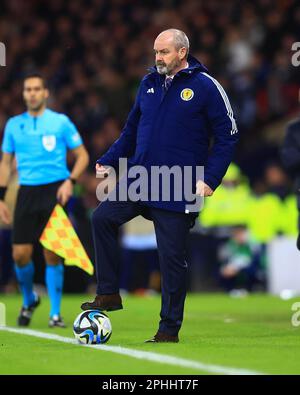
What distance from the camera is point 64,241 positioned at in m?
10.4

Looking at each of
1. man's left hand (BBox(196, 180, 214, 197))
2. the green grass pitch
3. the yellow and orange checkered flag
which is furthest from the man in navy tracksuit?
the yellow and orange checkered flag

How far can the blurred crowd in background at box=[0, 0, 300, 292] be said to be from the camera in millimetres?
17703

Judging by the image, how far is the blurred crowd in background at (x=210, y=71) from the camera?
1770cm

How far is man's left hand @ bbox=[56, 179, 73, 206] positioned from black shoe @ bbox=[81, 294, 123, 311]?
2.52m

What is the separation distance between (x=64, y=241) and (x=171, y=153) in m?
2.47

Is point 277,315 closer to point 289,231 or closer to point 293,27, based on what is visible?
point 289,231

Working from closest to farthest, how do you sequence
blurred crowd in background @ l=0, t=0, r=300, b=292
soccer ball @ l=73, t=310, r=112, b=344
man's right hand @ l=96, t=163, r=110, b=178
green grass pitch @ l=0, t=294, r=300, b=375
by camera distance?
green grass pitch @ l=0, t=294, r=300, b=375, soccer ball @ l=73, t=310, r=112, b=344, man's right hand @ l=96, t=163, r=110, b=178, blurred crowd in background @ l=0, t=0, r=300, b=292

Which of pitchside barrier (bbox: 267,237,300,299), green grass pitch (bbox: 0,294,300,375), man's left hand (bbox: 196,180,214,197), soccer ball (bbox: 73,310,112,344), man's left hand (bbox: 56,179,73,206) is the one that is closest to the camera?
green grass pitch (bbox: 0,294,300,375)

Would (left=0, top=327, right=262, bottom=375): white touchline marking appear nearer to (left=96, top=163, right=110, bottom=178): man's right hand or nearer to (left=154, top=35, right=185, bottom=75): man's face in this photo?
(left=96, top=163, right=110, bottom=178): man's right hand

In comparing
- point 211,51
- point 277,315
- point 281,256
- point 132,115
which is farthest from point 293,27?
point 132,115

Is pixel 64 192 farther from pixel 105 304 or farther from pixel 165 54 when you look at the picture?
pixel 165 54

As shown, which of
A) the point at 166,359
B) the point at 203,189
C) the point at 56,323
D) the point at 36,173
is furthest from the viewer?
the point at 36,173

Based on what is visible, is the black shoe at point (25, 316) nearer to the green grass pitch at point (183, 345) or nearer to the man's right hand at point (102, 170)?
the green grass pitch at point (183, 345)

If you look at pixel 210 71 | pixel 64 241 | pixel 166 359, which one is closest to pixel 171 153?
pixel 166 359
